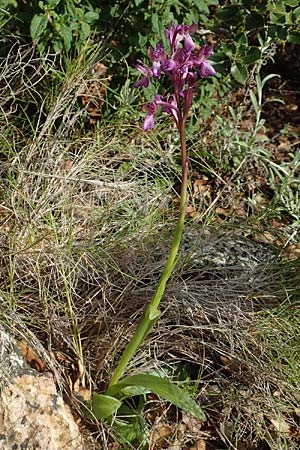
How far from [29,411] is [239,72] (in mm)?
1915

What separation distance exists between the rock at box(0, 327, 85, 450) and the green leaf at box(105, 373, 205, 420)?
0.24m

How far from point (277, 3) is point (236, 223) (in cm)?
104

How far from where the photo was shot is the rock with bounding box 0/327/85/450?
2.18 metres

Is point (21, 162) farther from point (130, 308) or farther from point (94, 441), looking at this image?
point (94, 441)

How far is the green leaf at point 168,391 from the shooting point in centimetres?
211

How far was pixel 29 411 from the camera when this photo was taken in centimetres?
222

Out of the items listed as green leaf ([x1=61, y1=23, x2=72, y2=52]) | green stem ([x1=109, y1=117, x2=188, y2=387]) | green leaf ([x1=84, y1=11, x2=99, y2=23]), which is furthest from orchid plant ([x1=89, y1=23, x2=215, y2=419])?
green leaf ([x1=84, y1=11, x2=99, y2=23])

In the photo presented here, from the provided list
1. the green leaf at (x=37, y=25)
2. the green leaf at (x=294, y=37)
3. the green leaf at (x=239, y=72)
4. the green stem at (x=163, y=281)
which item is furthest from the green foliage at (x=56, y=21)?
the green stem at (x=163, y=281)

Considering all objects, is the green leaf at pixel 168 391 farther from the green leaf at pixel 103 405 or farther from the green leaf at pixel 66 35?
the green leaf at pixel 66 35

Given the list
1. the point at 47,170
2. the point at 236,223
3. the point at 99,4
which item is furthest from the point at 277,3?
the point at 47,170

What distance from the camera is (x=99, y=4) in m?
3.26

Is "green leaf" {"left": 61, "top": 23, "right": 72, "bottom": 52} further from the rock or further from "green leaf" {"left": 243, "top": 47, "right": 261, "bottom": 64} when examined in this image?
the rock

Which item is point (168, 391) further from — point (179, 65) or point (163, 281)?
point (179, 65)

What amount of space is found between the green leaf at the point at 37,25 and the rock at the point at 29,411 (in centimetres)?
125
